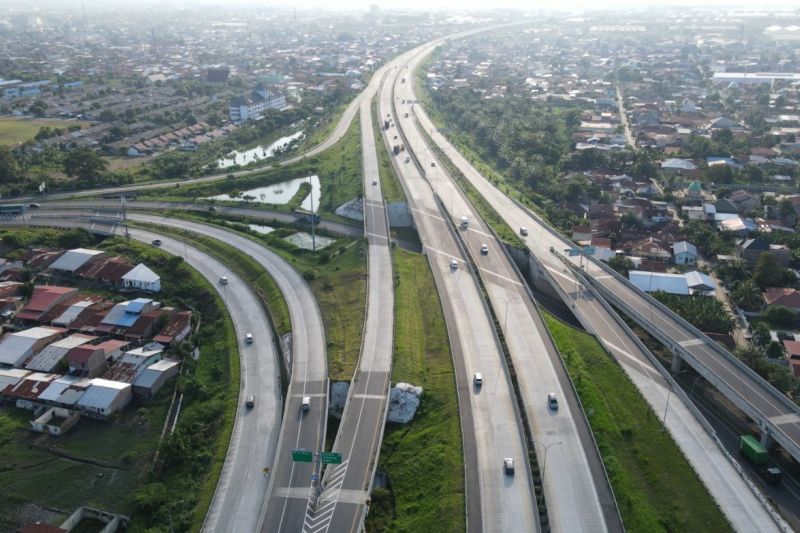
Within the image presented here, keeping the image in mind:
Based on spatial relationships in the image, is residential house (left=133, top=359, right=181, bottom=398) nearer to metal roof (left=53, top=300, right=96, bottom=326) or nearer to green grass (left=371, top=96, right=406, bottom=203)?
metal roof (left=53, top=300, right=96, bottom=326)

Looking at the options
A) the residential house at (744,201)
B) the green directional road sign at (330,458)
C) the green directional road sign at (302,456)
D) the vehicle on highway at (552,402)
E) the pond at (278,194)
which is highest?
the green directional road sign at (330,458)

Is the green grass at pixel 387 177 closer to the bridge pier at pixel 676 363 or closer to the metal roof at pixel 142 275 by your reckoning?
the metal roof at pixel 142 275

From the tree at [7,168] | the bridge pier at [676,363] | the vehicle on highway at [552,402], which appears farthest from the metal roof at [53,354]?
the tree at [7,168]

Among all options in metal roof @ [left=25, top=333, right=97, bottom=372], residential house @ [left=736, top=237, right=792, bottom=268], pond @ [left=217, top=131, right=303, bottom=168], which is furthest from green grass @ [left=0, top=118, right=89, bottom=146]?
residential house @ [left=736, top=237, right=792, bottom=268]

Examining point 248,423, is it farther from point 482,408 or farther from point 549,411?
point 549,411

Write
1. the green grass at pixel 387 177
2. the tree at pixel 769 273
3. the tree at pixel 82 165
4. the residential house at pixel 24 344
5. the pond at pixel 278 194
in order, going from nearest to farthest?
the residential house at pixel 24 344, the tree at pixel 769 273, the green grass at pixel 387 177, the pond at pixel 278 194, the tree at pixel 82 165
